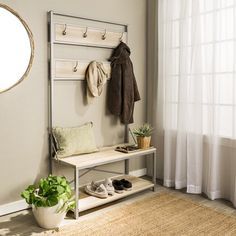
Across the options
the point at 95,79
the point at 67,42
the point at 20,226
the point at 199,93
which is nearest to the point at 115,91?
the point at 95,79

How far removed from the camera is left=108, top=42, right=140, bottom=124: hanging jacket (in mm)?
3381

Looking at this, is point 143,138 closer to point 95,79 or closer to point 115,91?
point 115,91

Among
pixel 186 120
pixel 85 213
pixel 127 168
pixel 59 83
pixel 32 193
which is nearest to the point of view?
pixel 32 193

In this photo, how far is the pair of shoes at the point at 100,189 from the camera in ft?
9.71

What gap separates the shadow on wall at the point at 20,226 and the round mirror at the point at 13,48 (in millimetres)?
1109

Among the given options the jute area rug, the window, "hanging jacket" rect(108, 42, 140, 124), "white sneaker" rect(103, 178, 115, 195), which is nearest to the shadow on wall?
the jute area rug

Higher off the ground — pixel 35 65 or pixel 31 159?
pixel 35 65

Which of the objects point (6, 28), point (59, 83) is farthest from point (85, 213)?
point (6, 28)

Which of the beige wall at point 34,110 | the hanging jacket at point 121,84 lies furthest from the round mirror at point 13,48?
the hanging jacket at point 121,84

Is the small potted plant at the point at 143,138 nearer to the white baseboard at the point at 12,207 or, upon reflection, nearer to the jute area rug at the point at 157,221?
the jute area rug at the point at 157,221

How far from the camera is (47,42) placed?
9.68 ft

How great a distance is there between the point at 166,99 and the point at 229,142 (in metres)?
0.86

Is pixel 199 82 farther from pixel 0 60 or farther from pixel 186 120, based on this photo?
pixel 0 60

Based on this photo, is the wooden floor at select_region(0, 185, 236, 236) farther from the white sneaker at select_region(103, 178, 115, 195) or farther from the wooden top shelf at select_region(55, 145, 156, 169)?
the wooden top shelf at select_region(55, 145, 156, 169)
